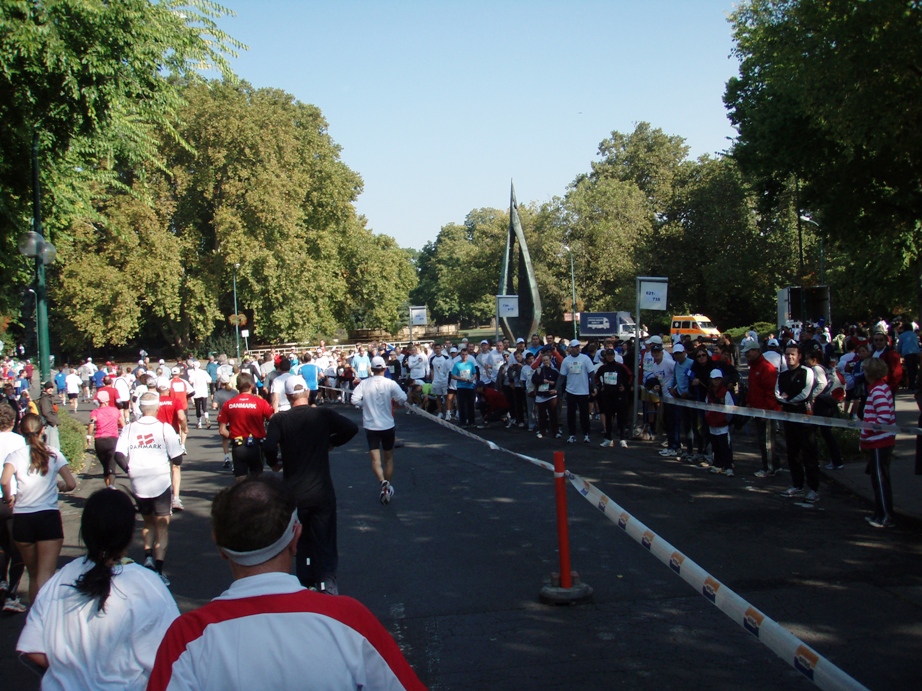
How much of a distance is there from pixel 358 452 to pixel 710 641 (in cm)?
1108

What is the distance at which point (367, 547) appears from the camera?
8.53 metres

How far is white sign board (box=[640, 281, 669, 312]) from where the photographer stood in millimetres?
16109

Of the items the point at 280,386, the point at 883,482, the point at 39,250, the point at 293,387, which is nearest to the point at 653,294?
the point at 280,386

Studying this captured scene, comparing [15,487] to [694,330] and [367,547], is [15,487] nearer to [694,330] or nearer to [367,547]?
[367,547]

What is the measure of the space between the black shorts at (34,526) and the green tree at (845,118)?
12011 mm

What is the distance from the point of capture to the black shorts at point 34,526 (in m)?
6.56

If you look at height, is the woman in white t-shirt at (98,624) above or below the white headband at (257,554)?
below

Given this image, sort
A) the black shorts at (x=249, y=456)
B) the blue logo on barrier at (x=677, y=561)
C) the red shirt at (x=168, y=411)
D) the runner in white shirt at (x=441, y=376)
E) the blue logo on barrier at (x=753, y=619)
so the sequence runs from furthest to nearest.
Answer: the runner in white shirt at (x=441, y=376) → the red shirt at (x=168, y=411) → the black shorts at (x=249, y=456) → the blue logo on barrier at (x=677, y=561) → the blue logo on barrier at (x=753, y=619)

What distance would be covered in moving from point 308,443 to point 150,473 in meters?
1.94

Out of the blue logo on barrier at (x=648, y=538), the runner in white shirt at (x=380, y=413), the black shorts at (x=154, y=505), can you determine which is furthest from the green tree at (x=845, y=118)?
the black shorts at (x=154, y=505)

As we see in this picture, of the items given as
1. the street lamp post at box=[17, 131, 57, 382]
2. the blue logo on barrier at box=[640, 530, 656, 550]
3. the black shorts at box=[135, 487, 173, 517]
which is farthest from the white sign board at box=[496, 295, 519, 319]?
the blue logo on barrier at box=[640, 530, 656, 550]

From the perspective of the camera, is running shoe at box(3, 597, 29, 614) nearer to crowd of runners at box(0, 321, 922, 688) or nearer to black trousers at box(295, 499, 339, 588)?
crowd of runners at box(0, 321, 922, 688)

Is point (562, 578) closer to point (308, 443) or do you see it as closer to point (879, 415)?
point (308, 443)

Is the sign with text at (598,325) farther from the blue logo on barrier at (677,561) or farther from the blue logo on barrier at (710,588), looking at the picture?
the blue logo on barrier at (710,588)
